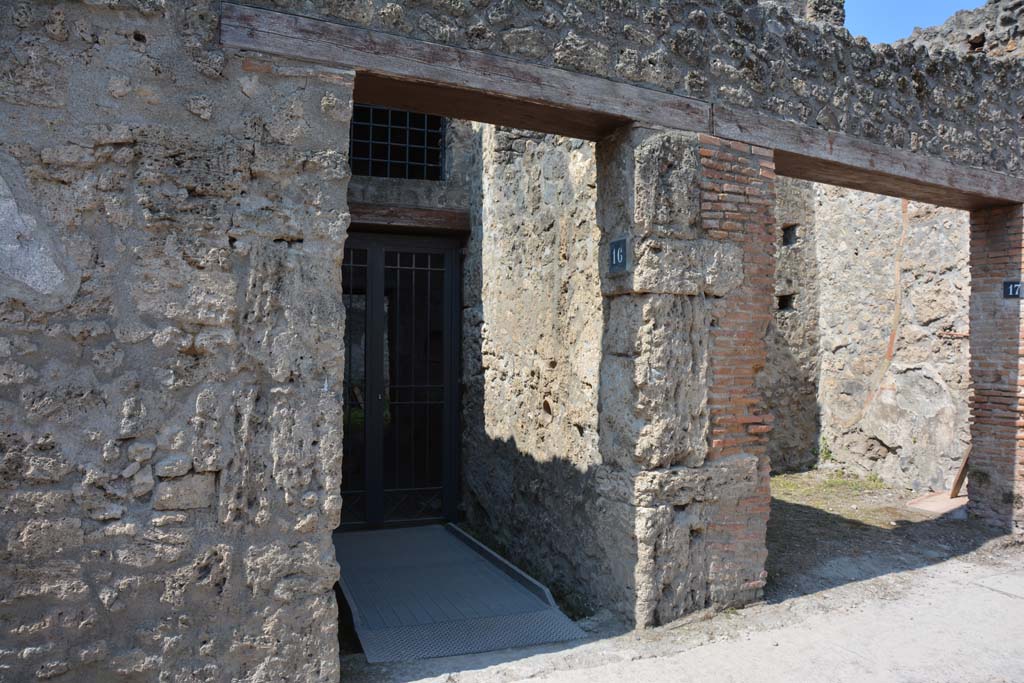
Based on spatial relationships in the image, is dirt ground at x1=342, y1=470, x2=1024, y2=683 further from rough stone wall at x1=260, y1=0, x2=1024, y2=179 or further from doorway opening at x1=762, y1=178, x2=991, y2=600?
rough stone wall at x1=260, y1=0, x2=1024, y2=179

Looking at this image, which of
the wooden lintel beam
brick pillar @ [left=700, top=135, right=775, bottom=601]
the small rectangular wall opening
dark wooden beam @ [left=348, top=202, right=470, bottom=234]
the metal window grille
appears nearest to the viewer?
the wooden lintel beam

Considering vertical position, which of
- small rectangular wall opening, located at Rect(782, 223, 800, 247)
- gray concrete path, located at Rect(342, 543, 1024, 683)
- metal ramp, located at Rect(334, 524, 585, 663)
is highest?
small rectangular wall opening, located at Rect(782, 223, 800, 247)

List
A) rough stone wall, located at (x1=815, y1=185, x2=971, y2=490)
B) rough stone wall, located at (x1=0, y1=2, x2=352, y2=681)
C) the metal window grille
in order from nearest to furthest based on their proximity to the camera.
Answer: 1. rough stone wall, located at (x1=0, y1=2, x2=352, y2=681)
2. the metal window grille
3. rough stone wall, located at (x1=815, y1=185, x2=971, y2=490)

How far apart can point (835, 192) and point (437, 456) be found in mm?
5468

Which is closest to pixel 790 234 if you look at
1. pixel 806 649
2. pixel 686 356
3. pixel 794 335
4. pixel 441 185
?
pixel 794 335

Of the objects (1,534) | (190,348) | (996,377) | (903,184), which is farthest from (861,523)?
(1,534)

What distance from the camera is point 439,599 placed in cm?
465

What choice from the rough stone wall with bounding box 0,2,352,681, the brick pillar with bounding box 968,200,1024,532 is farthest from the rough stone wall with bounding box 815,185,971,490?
the rough stone wall with bounding box 0,2,352,681

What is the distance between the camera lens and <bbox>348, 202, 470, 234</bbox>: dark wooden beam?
256 inches

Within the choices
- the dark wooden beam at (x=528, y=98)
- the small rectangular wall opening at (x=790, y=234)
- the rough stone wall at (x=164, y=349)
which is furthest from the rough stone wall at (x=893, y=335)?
the rough stone wall at (x=164, y=349)

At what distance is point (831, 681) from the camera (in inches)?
134

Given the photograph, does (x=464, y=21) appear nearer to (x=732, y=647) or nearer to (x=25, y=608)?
(x=25, y=608)

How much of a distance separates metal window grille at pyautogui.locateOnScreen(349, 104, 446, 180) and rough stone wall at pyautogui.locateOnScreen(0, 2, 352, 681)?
13.3 feet

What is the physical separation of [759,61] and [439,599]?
3.80 meters
